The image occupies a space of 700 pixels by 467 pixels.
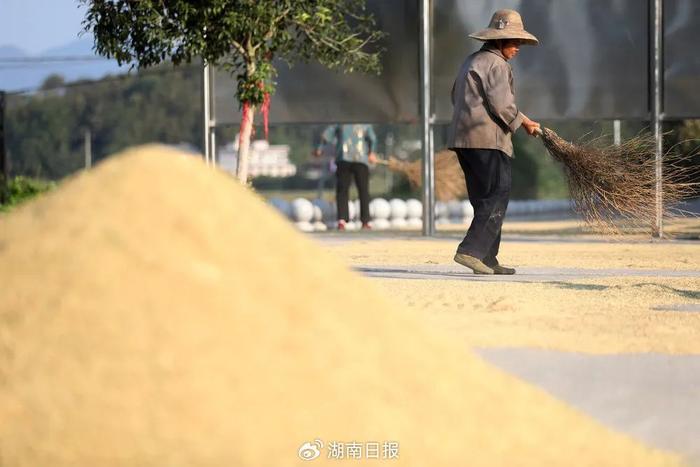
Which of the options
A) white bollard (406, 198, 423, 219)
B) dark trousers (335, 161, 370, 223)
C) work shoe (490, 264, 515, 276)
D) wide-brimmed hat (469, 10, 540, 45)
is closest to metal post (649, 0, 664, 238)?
dark trousers (335, 161, 370, 223)

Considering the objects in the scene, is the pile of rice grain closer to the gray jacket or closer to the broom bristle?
the gray jacket

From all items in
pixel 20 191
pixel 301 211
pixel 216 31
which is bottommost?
pixel 301 211

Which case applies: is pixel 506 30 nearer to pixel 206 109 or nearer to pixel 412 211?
pixel 206 109

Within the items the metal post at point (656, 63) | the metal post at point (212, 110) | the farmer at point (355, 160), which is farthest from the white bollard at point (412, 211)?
the metal post at point (656, 63)

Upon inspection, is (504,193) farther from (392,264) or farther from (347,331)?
(347,331)

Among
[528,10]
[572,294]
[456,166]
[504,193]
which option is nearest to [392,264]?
[504,193]

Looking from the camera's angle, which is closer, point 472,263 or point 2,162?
point 472,263

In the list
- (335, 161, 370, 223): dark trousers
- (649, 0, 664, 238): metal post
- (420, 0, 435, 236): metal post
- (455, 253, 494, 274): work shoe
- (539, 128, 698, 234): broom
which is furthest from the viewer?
(335, 161, 370, 223): dark trousers

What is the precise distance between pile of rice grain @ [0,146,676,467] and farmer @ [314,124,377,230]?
1398 cm

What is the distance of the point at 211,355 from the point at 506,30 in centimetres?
663

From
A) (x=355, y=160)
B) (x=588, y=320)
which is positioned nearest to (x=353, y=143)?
(x=355, y=160)

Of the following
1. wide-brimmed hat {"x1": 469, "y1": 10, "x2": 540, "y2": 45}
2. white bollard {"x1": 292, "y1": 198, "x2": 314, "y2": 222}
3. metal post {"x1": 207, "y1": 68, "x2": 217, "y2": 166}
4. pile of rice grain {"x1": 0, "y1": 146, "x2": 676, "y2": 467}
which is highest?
wide-brimmed hat {"x1": 469, "y1": 10, "x2": 540, "y2": 45}

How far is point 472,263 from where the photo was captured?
10562 millimetres

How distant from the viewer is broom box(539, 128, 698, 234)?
1098cm
